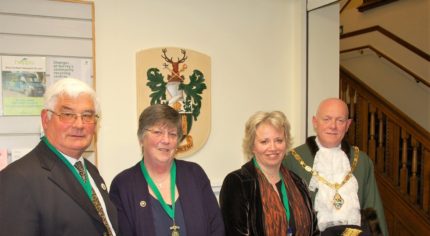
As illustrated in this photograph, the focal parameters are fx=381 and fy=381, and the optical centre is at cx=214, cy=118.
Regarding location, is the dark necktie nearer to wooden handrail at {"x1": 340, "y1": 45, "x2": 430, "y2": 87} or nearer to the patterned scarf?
the patterned scarf

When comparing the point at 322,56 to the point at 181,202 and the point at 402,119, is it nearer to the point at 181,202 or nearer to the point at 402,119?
the point at 402,119

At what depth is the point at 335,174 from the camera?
87.3 inches

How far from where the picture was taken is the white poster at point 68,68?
7.82ft

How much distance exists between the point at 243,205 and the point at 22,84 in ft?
4.97

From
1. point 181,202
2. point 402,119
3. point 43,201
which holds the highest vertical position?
point 402,119

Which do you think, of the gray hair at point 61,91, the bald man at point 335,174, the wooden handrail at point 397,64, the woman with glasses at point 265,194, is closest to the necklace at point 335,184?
the bald man at point 335,174

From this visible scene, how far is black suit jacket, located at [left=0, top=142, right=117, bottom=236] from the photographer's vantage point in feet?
3.86

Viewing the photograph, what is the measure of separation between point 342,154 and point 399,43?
3450 millimetres

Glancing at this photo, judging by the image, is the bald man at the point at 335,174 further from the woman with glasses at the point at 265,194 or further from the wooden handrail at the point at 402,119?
the wooden handrail at the point at 402,119

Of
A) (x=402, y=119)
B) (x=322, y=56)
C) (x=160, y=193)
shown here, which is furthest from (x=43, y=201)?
(x=402, y=119)

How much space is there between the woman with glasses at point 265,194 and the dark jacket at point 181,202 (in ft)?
0.38

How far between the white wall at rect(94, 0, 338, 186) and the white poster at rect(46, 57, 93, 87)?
3.1 inches

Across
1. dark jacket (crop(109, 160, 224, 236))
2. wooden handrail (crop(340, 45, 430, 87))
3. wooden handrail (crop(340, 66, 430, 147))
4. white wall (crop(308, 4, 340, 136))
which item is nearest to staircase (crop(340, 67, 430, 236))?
wooden handrail (crop(340, 66, 430, 147))

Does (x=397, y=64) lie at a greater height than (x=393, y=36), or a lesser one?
lesser
